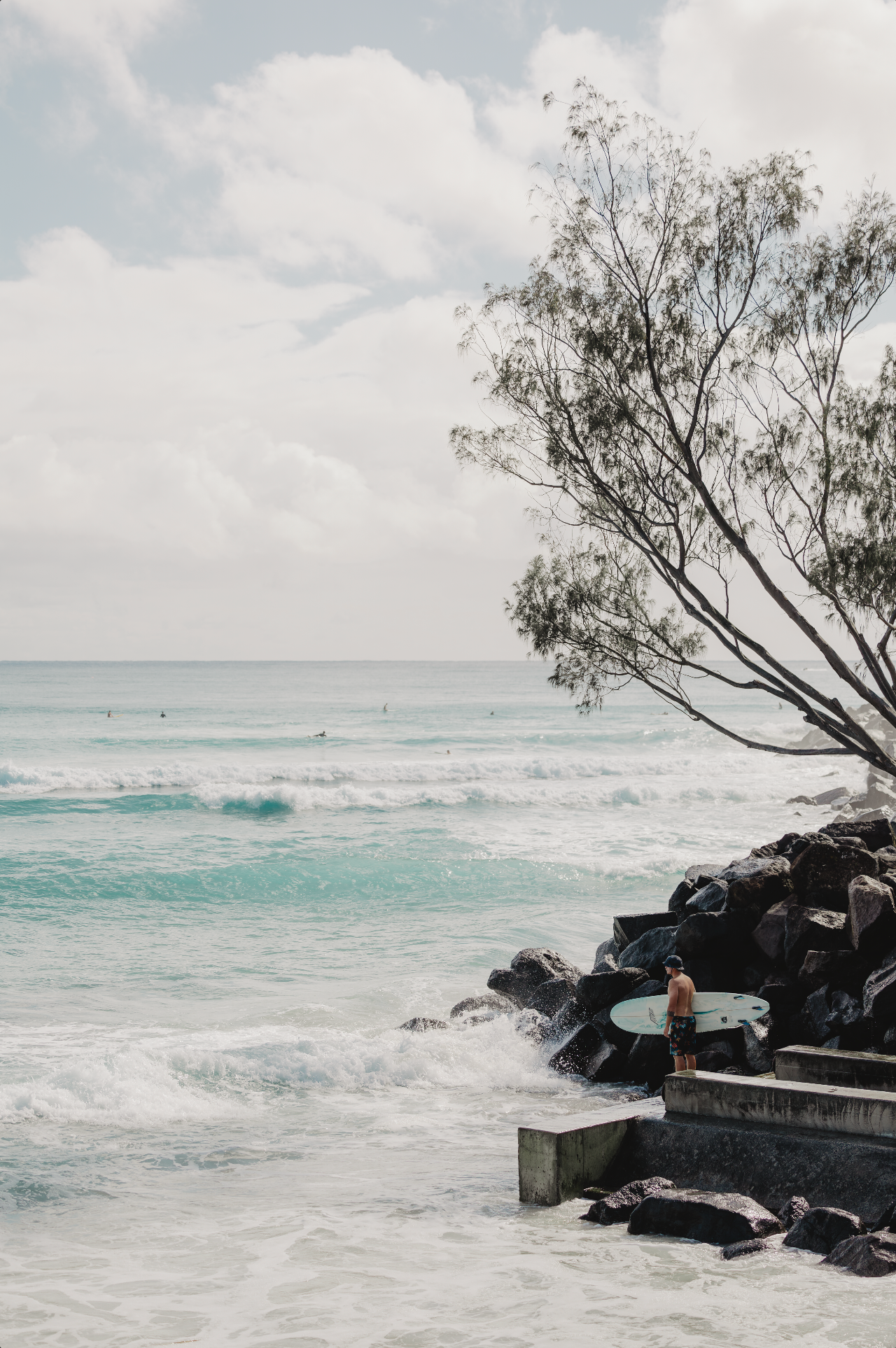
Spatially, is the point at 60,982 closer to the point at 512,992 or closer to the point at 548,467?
the point at 512,992

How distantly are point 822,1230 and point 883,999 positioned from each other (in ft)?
9.89

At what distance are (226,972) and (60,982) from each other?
2.50 m

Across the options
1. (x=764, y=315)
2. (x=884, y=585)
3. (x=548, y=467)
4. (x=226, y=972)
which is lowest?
(x=226, y=972)

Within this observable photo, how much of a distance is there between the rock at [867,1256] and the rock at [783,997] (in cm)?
388

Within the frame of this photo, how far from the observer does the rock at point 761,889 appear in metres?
12.2

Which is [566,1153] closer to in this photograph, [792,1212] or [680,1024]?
[792,1212]

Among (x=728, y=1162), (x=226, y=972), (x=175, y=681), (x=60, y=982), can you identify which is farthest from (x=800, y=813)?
(x=175, y=681)

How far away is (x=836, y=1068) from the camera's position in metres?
8.85

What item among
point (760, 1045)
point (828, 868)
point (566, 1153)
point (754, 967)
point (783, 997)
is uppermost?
point (828, 868)

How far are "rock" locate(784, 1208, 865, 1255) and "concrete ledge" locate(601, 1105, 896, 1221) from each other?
435 millimetres

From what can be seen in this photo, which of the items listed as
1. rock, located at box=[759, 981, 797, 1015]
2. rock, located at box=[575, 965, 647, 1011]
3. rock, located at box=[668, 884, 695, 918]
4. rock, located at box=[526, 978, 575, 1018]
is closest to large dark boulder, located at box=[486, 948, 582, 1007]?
rock, located at box=[526, 978, 575, 1018]

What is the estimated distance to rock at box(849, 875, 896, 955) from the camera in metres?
10.4

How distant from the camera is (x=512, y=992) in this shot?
1456 cm

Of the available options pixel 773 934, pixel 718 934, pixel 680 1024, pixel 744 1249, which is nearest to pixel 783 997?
pixel 773 934
